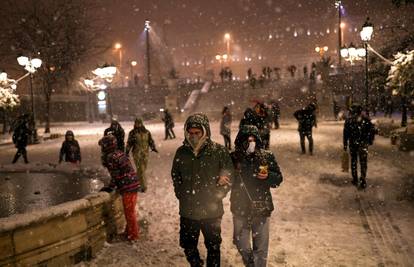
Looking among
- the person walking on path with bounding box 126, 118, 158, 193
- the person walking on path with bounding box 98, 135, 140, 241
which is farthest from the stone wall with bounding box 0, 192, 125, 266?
the person walking on path with bounding box 126, 118, 158, 193

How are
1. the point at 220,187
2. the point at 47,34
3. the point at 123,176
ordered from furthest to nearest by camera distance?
the point at 47,34
the point at 123,176
the point at 220,187

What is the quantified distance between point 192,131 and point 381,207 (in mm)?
5311

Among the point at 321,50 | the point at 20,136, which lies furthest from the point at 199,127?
the point at 321,50

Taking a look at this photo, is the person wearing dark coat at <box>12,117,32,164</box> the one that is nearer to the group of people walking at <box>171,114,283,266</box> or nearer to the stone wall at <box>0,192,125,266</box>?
the stone wall at <box>0,192,125,266</box>

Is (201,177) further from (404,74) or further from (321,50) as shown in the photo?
(321,50)

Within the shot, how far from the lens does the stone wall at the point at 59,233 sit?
4609 millimetres

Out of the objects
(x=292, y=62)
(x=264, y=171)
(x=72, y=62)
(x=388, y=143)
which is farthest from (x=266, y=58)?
(x=264, y=171)

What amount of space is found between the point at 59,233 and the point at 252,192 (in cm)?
243

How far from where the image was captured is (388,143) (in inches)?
671

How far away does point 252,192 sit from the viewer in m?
4.45

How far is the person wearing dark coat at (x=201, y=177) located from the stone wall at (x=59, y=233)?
5.67ft

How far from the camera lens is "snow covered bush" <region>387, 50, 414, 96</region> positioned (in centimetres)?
1404

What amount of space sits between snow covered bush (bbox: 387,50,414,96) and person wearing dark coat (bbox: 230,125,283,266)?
1143 centimetres

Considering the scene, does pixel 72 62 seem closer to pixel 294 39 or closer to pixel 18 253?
pixel 18 253
